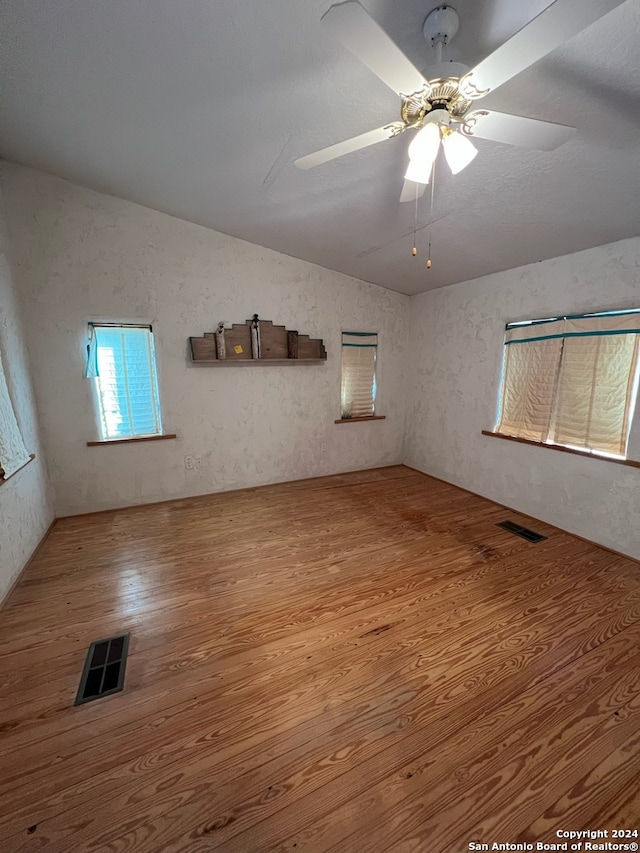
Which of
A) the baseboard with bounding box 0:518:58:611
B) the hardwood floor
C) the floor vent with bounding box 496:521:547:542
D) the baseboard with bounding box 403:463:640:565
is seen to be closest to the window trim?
the baseboard with bounding box 0:518:58:611

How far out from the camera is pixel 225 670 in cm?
161

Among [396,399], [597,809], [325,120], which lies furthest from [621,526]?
[325,120]

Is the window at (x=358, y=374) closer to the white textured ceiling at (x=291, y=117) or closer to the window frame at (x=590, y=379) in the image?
the white textured ceiling at (x=291, y=117)

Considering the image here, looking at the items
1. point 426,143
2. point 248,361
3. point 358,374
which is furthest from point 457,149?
point 358,374

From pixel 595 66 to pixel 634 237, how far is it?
1558mm

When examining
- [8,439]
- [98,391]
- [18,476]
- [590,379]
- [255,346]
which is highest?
[255,346]

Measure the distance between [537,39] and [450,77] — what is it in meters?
0.31

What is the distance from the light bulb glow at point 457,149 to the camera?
131cm

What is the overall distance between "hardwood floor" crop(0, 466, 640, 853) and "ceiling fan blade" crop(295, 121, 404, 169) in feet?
7.80

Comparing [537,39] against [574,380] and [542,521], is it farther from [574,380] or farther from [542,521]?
[542,521]

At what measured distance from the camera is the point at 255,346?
11.7 feet

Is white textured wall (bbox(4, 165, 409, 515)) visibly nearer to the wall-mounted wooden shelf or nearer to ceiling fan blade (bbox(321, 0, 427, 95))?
the wall-mounted wooden shelf

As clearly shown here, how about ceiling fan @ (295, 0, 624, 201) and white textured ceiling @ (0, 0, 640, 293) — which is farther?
white textured ceiling @ (0, 0, 640, 293)

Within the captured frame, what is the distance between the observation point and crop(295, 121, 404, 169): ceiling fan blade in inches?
52.6
